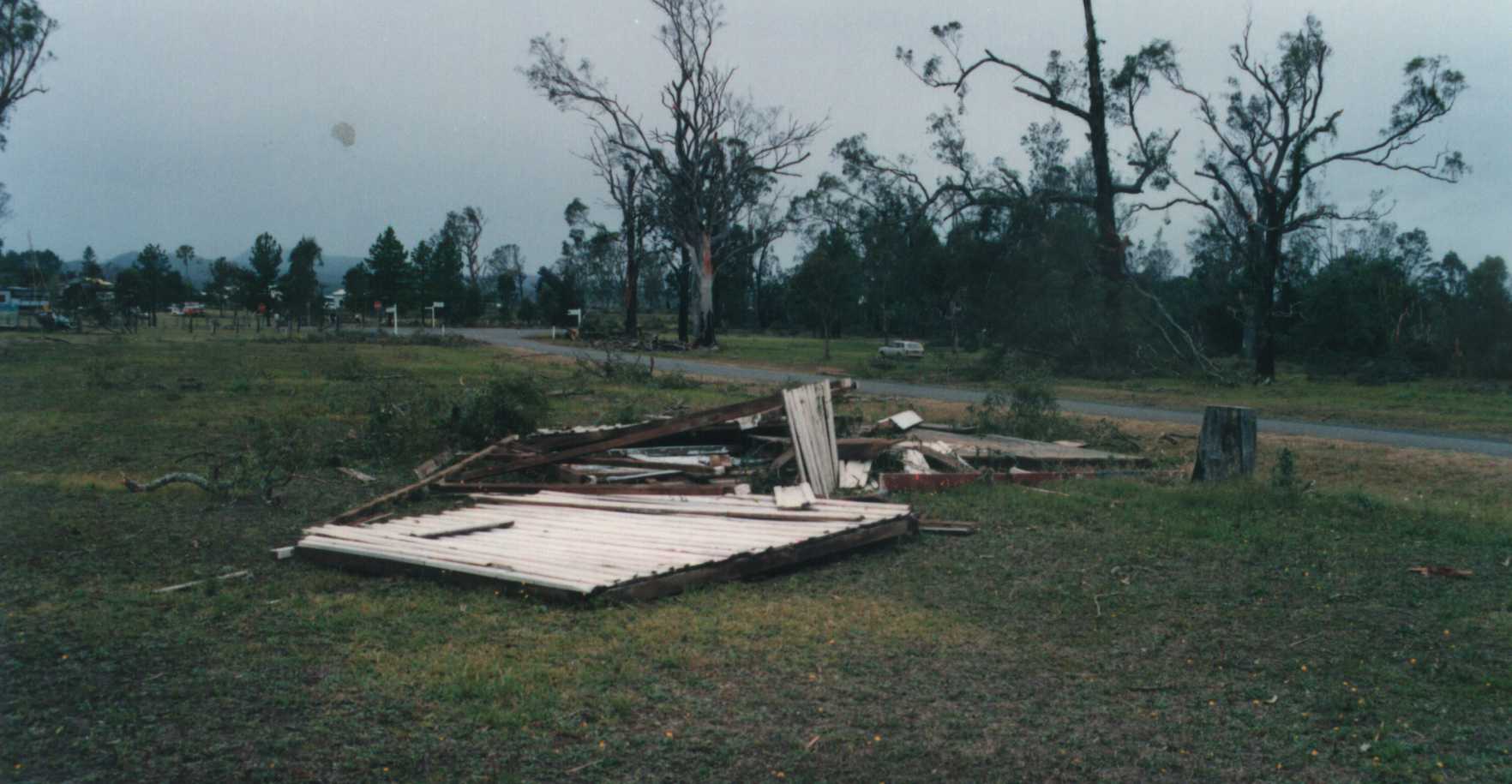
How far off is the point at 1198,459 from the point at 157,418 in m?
13.5

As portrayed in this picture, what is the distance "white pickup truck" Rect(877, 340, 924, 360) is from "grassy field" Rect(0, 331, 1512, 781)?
30.7 metres

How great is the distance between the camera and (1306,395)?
21.4 m

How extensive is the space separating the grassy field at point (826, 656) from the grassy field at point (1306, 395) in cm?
821

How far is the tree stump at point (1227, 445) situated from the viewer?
9891mm

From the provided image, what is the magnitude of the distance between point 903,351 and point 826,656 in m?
37.3

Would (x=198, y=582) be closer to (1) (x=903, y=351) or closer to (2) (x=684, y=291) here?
(1) (x=903, y=351)

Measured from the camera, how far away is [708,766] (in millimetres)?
3832

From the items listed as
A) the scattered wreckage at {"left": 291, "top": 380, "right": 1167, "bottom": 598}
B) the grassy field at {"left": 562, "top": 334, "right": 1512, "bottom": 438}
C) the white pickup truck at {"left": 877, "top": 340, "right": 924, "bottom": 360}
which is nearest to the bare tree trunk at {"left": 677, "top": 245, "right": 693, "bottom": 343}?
the white pickup truck at {"left": 877, "top": 340, "right": 924, "bottom": 360}

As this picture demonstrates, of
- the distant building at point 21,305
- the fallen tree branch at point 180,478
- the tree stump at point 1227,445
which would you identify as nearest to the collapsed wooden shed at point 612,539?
the fallen tree branch at point 180,478

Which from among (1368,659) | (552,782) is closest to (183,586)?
(552,782)

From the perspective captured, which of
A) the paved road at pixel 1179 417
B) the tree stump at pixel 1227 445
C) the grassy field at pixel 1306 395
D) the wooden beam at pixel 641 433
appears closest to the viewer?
the tree stump at pixel 1227 445

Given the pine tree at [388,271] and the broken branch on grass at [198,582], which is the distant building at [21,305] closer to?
the pine tree at [388,271]

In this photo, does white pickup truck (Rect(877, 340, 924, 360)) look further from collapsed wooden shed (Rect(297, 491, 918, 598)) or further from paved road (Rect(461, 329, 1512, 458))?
collapsed wooden shed (Rect(297, 491, 918, 598))

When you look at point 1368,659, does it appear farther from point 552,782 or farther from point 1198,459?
point 1198,459
